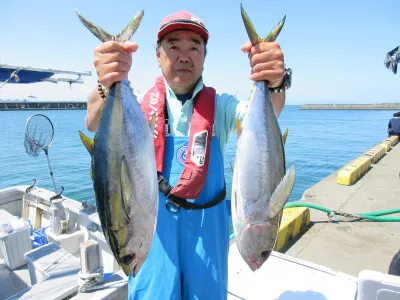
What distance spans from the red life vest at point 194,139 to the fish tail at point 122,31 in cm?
61

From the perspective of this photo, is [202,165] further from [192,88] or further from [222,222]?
[192,88]

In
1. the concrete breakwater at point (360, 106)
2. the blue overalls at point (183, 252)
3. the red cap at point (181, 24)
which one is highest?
the concrete breakwater at point (360, 106)

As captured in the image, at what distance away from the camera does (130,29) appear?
1.55 meters

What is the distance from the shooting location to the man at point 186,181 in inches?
74.2

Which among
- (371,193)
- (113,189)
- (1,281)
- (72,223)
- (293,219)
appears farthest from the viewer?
(371,193)

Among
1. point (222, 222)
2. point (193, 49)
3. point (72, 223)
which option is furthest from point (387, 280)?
point (72, 223)

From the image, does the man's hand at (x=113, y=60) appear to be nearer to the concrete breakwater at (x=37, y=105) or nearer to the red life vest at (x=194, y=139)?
the red life vest at (x=194, y=139)

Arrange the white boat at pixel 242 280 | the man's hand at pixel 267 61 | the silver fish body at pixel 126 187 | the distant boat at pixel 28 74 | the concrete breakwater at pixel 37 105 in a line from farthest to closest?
the concrete breakwater at pixel 37 105, the distant boat at pixel 28 74, the white boat at pixel 242 280, the man's hand at pixel 267 61, the silver fish body at pixel 126 187

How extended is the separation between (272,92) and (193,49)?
60cm

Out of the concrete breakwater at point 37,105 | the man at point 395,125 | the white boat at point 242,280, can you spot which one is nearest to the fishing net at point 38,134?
the white boat at point 242,280

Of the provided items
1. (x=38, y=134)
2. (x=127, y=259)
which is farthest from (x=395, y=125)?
(x=127, y=259)

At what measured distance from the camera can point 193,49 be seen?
1.92 m

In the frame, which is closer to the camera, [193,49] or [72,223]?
[193,49]

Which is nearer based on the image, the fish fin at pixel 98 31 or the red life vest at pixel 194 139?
the fish fin at pixel 98 31
